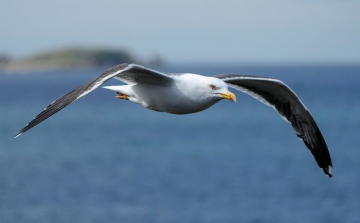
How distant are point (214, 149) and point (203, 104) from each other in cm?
4992

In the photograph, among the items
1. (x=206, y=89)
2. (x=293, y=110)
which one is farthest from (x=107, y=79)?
(x=293, y=110)

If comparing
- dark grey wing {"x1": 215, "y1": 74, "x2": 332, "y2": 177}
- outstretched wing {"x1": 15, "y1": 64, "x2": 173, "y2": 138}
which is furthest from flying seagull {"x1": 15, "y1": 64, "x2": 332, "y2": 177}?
dark grey wing {"x1": 215, "y1": 74, "x2": 332, "y2": 177}

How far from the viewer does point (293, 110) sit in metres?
12.8

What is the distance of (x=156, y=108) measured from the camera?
10242mm

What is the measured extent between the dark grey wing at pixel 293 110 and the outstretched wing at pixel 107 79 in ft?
9.11

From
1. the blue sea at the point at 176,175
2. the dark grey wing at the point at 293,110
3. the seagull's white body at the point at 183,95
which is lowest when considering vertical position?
the blue sea at the point at 176,175

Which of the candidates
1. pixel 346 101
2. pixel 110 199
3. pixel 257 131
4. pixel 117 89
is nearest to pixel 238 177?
pixel 110 199

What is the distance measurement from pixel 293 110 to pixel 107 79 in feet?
17.3

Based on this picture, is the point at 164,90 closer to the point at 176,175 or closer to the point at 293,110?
the point at 293,110

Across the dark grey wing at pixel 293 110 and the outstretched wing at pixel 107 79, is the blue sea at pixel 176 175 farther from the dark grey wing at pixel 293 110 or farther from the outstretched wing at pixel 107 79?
the outstretched wing at pixel 107 79

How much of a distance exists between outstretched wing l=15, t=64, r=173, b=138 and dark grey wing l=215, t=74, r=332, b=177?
109 inches

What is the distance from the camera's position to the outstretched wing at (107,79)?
8.61 meters

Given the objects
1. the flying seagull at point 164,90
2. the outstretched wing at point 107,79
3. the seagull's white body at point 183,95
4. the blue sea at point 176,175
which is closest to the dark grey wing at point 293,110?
the flying seagull at point 164,90

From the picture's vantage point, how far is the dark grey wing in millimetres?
12492
